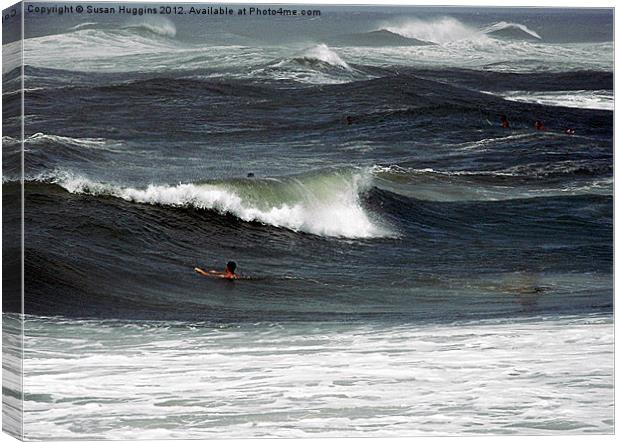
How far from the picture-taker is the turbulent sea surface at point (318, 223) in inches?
545

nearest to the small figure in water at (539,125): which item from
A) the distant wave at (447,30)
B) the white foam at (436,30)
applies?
the distant wave at (447,30)

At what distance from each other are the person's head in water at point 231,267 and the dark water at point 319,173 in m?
0.07

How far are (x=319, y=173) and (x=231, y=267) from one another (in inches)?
45.1

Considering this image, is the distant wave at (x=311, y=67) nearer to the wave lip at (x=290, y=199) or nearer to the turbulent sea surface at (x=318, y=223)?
the turbulent sea surface at (x=318, y=223)

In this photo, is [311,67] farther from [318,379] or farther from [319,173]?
[318,379]

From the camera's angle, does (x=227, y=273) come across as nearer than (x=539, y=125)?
Yes

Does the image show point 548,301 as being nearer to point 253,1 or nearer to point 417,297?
point 417,297

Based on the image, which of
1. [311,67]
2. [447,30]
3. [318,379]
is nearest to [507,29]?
[447,30]

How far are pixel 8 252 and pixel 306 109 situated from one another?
9.48ft

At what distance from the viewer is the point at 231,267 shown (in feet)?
46.3

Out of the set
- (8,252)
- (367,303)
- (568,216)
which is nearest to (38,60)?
(8,252)

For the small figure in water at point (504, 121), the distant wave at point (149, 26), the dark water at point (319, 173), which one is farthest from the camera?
the small figure in water at point (504, 121)

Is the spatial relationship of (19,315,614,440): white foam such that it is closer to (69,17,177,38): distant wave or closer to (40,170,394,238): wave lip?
(40,170,394,238): wave lip

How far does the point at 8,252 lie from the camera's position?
1391 centimetres
